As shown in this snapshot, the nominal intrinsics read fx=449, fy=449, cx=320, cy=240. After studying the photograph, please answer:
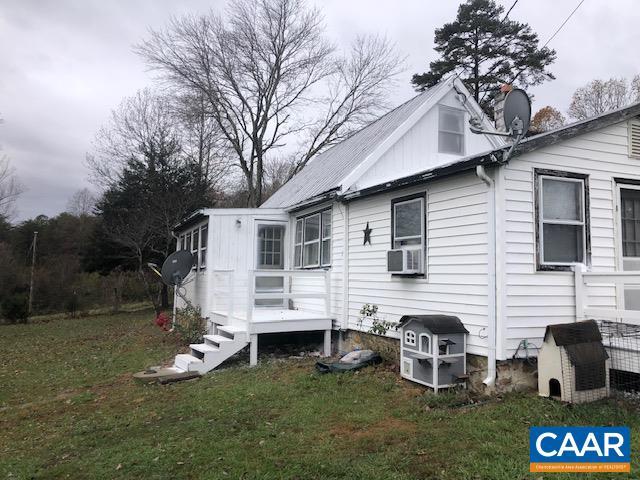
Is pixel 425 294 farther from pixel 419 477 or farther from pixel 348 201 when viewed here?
pixel 419 477

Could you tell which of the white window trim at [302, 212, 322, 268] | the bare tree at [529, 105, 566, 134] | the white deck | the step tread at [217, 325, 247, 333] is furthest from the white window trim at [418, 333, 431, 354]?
the bare tree at [529, 105, 566, 134]

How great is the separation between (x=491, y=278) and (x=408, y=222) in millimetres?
2040

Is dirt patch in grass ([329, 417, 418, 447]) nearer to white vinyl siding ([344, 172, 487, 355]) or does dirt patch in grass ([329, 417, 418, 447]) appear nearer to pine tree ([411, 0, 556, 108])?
white vinyl siding ([344, 172, 487, 355])

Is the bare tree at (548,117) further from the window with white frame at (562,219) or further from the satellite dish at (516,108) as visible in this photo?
the window with white frame at (562,219)

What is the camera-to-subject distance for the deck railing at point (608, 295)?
5.32 m

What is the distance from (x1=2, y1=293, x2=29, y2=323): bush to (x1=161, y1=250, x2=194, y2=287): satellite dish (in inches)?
422

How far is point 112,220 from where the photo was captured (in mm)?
22906

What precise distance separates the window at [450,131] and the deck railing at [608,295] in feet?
17.8

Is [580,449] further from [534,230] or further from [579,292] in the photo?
[534,230]

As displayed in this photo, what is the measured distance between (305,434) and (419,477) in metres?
1.44

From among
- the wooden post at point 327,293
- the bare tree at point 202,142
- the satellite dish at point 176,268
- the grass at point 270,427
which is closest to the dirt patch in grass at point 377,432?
the grass at point 270,427

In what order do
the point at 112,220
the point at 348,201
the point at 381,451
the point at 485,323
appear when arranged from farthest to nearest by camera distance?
1. the point at 112,220
2. the point at 348,201
3. the point at 485,323
4. the point at 381,451

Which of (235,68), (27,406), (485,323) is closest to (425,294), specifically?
(485,323)

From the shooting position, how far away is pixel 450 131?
10797 millimetres
